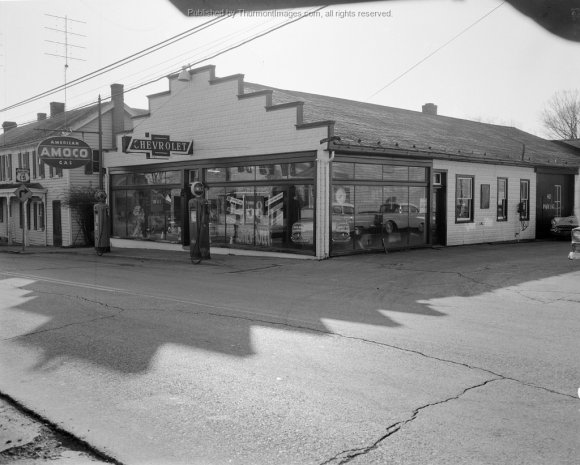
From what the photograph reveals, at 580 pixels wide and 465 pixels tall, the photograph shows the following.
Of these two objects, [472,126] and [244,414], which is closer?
[244,414]

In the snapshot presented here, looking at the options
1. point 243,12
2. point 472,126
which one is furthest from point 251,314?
point 472,126

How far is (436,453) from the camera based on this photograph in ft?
12.6

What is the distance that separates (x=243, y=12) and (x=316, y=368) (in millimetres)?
4746

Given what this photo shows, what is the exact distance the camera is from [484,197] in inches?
872

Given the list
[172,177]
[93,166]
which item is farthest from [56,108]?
[172,177]

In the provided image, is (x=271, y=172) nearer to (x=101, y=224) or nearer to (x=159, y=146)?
(x=159, y=146)

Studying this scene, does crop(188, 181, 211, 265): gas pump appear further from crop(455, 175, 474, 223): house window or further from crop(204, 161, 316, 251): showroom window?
crop(455, 175, 474, 223): house window

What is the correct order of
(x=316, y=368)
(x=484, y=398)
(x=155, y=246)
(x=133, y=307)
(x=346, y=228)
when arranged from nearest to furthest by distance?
(x=484, y=398) → (x=316, y=368) → (x=133, y=307) → (x=346, y=228) → (x=155, y=246)

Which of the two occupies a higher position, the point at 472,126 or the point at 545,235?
the point at 472,126

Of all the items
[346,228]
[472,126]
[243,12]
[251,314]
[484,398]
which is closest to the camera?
[243,12]

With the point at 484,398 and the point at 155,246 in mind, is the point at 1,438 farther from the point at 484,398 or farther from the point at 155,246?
the point at 155,246

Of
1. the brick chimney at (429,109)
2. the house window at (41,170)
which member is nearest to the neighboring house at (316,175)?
the brick chimney at (429,109)

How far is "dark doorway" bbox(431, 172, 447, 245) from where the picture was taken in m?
20.4

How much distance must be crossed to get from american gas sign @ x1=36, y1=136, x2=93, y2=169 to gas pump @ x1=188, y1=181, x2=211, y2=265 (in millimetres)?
9026
